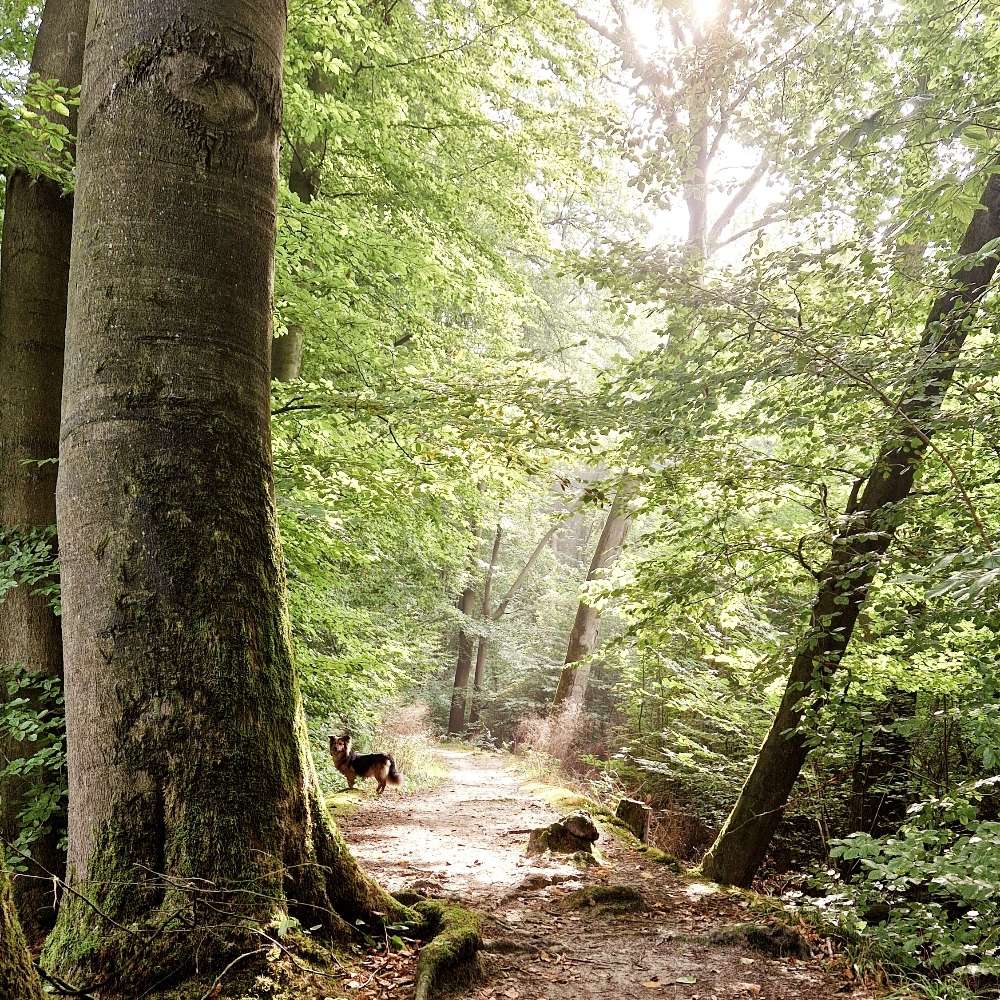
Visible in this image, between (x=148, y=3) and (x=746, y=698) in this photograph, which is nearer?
(x=148, y=3)

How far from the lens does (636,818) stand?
7820 millimetres

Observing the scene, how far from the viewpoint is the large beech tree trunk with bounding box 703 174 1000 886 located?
12.6 ft

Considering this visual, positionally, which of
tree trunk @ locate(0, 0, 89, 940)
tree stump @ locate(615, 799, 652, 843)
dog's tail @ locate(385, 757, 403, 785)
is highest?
tree trunk @ locate(0, 0, 89, 940)

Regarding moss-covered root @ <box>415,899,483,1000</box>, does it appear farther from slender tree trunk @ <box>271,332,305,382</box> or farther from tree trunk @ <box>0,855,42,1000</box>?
slender tree trunk @ <box>271,332,305,382</box>

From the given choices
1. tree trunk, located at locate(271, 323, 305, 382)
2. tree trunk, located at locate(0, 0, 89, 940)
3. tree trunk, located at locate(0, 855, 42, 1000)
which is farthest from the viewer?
tree trunk, located at locate(271, 323, 305, 382)

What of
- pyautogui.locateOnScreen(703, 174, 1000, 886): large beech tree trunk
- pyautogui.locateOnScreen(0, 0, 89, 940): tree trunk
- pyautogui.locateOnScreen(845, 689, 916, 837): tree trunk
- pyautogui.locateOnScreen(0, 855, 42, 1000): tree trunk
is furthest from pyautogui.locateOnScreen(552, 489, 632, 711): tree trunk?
pyautogui.locateOnScreen(0, 855, 42, 1000): tree trunk

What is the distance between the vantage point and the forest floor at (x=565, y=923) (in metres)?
3.32

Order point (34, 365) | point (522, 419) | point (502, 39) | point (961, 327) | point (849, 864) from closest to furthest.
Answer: point (961, 327), point (34, 365), point (522, 419), point (849, 864), point (502, 39)

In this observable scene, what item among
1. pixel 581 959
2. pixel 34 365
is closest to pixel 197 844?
pixel 581 959

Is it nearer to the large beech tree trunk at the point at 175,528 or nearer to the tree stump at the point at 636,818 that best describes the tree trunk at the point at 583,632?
the tree stump at the point at 636,818

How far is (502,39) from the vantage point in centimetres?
769

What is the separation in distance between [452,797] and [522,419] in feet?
24.7

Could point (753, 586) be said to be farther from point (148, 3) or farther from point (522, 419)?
point (148, 3)

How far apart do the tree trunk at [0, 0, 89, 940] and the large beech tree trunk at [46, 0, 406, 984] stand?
7.01ft
